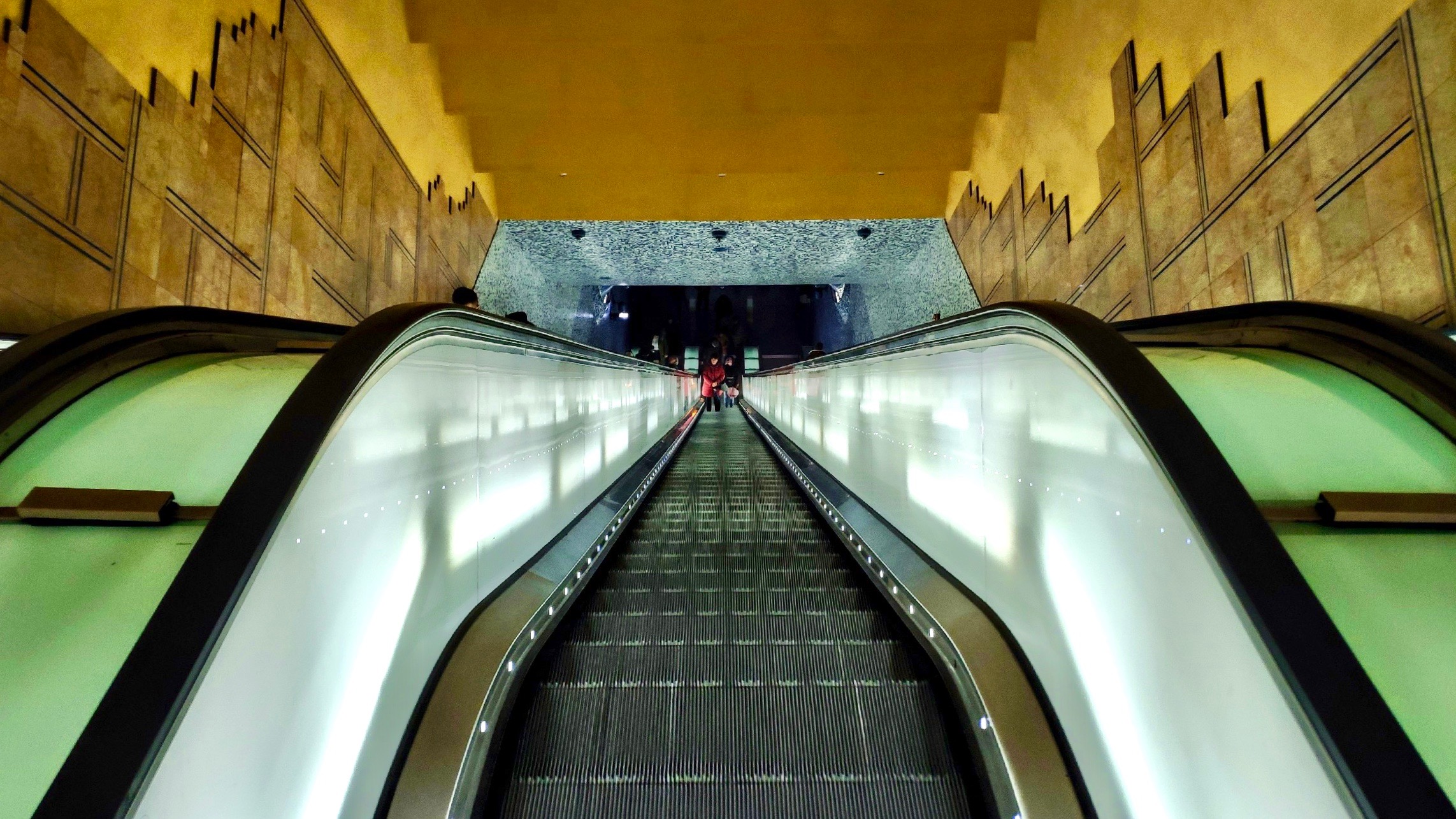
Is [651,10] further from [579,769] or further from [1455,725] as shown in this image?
[1455,725]

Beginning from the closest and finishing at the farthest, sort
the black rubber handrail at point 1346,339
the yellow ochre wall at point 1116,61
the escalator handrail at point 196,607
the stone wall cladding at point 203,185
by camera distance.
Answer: the escalator handrail at point 196,607
the black rubber handrail at point 1346,339
the stone wall cladding at point 203,185
the yellow ochre wall at point 1116,61

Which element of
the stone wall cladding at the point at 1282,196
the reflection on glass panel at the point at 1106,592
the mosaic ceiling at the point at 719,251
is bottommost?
the reflection on glass panel at the point at 1106,592

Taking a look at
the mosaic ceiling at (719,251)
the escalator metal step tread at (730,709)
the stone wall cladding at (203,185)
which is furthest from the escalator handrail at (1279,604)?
the mosaic ceiling at (719,251)

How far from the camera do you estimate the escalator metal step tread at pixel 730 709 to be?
1706mm

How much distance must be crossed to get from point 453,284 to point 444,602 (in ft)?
26.6

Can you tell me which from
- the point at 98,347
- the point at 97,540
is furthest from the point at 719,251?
the point at 97,540

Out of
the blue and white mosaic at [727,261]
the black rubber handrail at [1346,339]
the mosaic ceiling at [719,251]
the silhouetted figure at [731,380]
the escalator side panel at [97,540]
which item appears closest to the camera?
the escalator side panel at [97,540]

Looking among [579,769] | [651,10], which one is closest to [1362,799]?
[579,769]

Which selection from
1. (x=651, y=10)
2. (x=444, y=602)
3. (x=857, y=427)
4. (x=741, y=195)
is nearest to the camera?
(x=444, y=602)

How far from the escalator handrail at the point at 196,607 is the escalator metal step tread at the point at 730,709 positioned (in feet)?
3.18

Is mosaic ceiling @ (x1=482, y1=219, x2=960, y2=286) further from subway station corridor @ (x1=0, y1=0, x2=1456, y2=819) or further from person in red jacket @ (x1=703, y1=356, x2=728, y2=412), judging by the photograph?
person in red jacket @ (x1=703, y1=356, x2=728, y2=412)

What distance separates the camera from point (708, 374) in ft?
83.4

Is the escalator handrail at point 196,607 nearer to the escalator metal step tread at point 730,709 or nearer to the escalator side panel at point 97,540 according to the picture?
the escalator side panel at point 97,540

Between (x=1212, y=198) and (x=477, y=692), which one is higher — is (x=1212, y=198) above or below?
above
